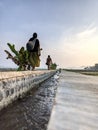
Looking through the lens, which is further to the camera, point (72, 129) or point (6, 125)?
point (6, 125)

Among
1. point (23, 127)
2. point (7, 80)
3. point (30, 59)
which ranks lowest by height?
point (23, 127)

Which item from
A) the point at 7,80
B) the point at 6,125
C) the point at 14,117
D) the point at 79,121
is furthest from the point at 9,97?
the point at 79,121

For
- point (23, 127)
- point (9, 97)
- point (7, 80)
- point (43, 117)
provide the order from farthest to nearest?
point (9, 97) < point (7, 80) < point (43, 117) < point (23, 127)

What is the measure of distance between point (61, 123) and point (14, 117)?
69.4 inches

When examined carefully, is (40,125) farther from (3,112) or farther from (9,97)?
(9,97)

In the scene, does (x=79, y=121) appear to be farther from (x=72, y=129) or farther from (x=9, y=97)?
(x=9, y=97)

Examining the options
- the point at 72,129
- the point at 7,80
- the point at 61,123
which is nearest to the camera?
the point at 72,129

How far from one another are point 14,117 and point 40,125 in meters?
1.08

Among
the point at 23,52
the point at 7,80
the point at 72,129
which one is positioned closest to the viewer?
the point at 72,129

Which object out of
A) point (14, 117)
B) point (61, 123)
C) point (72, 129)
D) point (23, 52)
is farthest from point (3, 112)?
point (23, 52)

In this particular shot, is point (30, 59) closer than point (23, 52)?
Yes

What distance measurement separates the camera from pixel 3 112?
6402mm

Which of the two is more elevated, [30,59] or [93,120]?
[30,59]

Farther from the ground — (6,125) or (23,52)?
(23,52)
